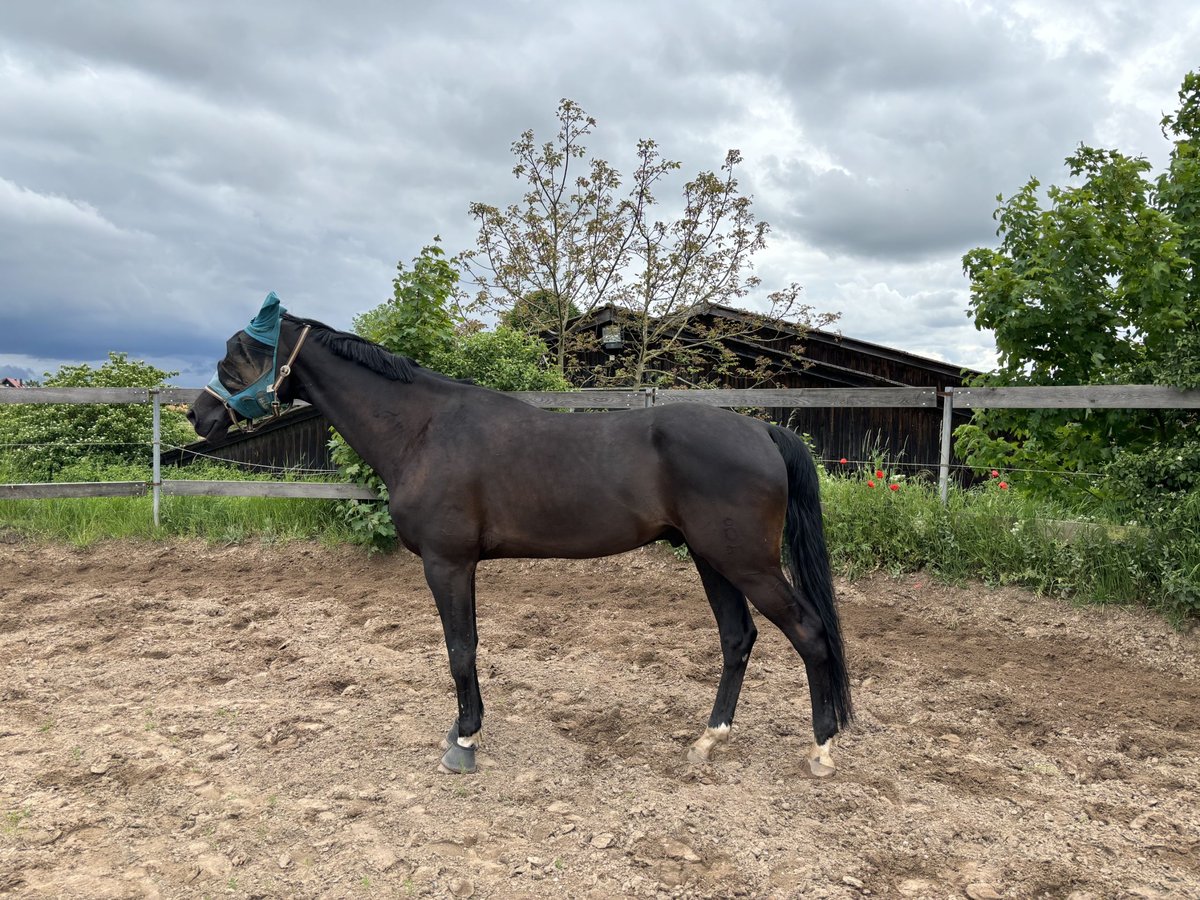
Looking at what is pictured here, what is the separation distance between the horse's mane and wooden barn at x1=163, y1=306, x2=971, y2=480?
30.0 ft

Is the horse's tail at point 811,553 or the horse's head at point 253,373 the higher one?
the horse's head at point 253,373

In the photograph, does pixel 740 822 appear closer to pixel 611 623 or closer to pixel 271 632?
pixel 611 623

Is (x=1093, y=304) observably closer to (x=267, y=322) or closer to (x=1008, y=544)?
(x=1008, y=544)

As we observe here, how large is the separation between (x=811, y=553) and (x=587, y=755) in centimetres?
143

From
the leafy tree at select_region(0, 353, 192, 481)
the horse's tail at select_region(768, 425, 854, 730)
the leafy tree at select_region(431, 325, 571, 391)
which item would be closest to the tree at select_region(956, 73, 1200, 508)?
the horse's tail at select_region(768, 425, 854, 730)

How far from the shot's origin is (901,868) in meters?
2.56

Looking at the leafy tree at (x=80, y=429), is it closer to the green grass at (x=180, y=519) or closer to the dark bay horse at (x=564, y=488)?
the green grass at (x=180, y=519)

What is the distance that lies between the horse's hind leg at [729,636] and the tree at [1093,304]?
380cm

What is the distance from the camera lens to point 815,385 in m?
14.0

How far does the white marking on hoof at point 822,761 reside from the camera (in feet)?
10.6

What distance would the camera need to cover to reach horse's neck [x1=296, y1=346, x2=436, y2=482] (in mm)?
3604

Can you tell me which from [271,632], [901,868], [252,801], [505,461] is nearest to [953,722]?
[901,868]

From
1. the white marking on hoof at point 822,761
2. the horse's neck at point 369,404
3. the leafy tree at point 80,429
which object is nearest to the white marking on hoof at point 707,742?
the white marking on hoof at point 822,761

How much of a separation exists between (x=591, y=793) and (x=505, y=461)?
150 centimetres
